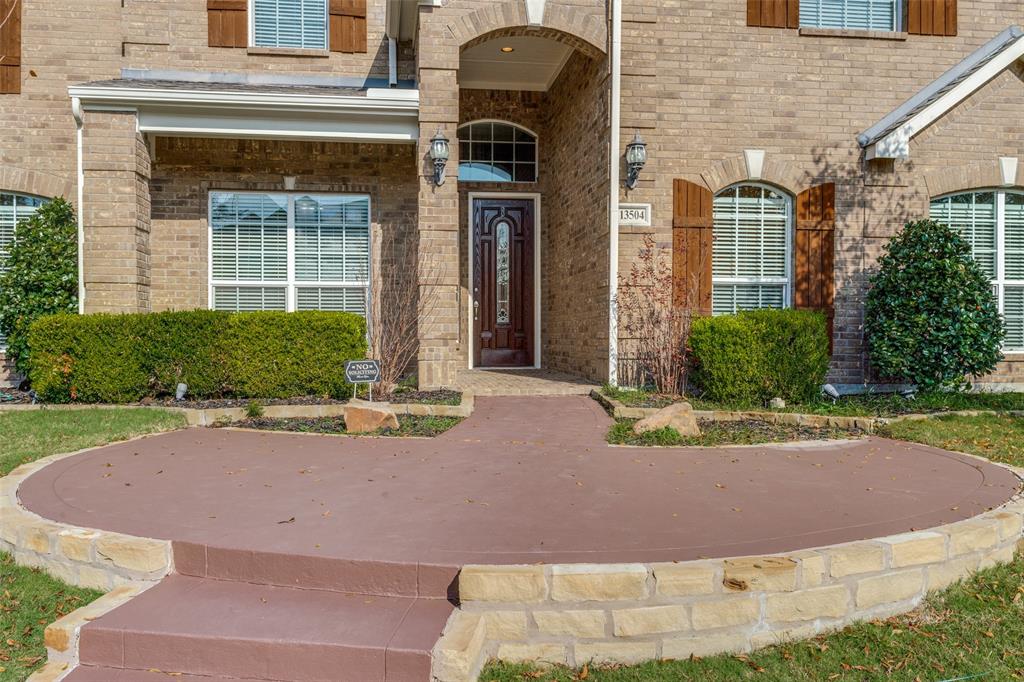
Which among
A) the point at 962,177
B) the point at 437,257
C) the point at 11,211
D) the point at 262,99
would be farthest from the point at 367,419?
the point at 962,177

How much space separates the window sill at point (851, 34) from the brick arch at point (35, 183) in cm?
1039

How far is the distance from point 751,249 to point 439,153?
4359mm

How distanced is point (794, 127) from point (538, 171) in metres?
3.97

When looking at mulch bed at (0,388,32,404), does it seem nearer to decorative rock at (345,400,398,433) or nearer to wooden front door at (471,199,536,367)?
decorative rock at (345,400,398,433)

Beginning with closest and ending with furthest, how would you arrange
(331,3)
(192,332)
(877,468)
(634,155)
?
(877,468)
(192,332)
(634,155)
(331,3)

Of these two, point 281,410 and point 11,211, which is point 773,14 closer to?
point 281,410

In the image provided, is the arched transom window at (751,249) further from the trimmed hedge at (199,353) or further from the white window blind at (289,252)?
the white window blind at (289,252)

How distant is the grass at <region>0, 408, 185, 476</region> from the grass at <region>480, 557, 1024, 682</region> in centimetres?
469

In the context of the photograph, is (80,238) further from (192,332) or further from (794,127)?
(794,127)

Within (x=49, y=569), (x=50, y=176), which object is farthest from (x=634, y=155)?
(x=50, y=176)

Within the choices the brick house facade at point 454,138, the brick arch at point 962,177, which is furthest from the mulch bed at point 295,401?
the brick arch at point 962,177

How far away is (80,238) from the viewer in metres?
8.66

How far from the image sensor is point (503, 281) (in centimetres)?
1134

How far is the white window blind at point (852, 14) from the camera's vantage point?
9555 millimetres
